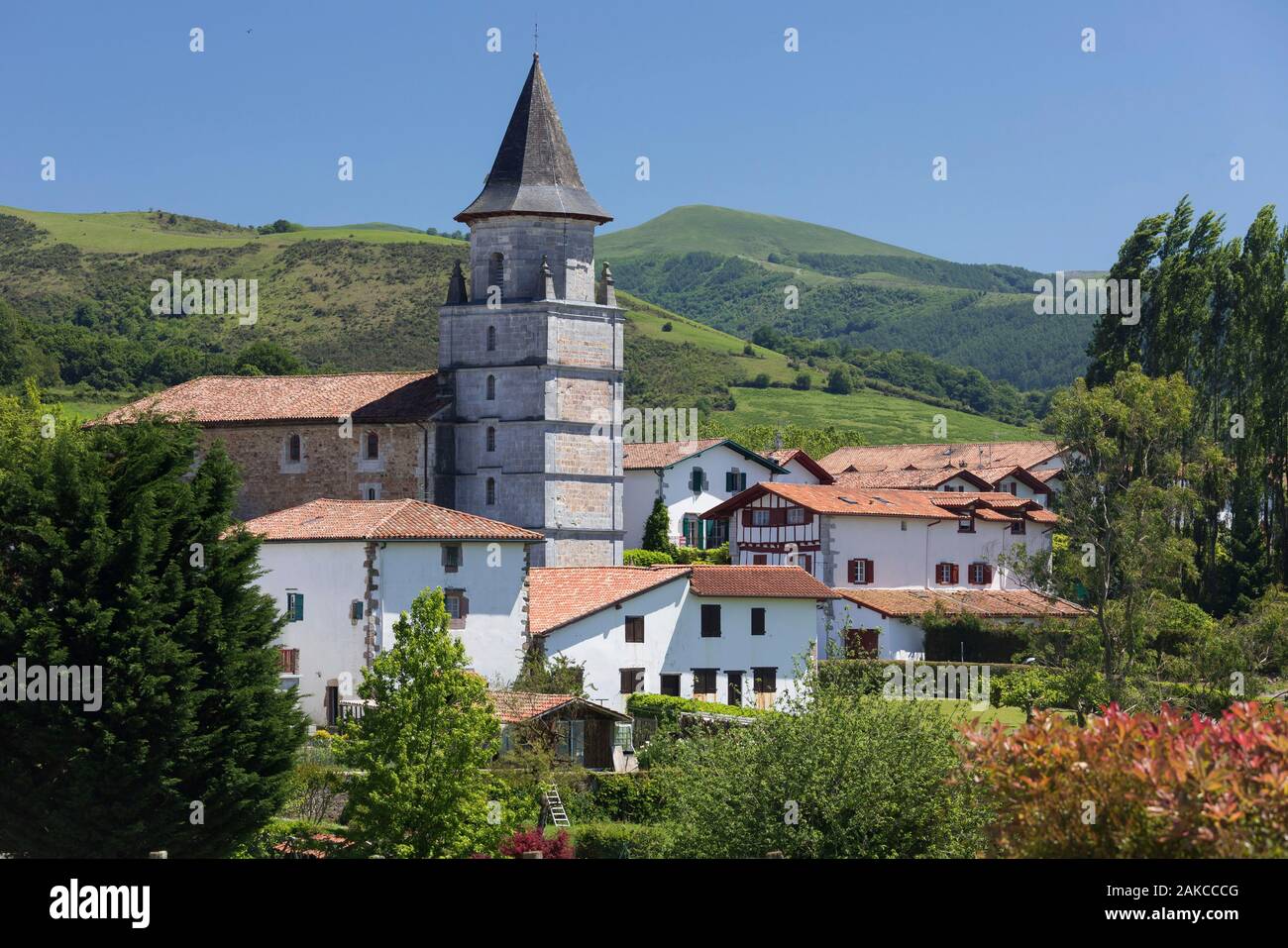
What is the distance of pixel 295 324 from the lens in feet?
484

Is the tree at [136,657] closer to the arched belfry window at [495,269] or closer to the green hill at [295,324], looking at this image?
the arched belfry window at [495,269]

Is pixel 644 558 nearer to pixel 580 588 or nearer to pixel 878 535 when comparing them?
pixel 878 535

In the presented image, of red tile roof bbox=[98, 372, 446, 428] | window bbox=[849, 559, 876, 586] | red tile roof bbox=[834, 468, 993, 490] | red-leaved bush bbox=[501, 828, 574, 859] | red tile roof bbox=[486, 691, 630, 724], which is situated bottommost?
red-leaved bush bbox=[501, 828, 574, 859]

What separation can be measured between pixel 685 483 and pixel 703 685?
27.8 meters

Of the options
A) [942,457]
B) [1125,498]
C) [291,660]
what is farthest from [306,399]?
[942,457]

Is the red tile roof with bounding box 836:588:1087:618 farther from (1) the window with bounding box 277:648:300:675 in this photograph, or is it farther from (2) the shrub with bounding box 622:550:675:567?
(1) the window with bounding box 277:648:300:675

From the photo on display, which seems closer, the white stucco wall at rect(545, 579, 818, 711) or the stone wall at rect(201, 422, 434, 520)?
the white stucco wall at rect(545, 579, 818, 711)

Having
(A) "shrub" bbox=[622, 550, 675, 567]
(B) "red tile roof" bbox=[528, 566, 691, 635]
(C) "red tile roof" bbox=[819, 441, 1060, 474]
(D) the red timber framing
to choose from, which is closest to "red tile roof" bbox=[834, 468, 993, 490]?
(C) "red tile roof" bbox=[819, 441, 1060, 474]

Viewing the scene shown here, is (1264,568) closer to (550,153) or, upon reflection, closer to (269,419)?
A: (550,153)

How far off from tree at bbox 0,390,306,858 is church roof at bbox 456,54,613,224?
97.5ft

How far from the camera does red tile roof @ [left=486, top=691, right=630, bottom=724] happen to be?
40812 mm

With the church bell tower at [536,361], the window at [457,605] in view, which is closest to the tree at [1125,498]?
the church bell tower at [536,361]

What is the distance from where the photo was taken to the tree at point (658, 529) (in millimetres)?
74562
